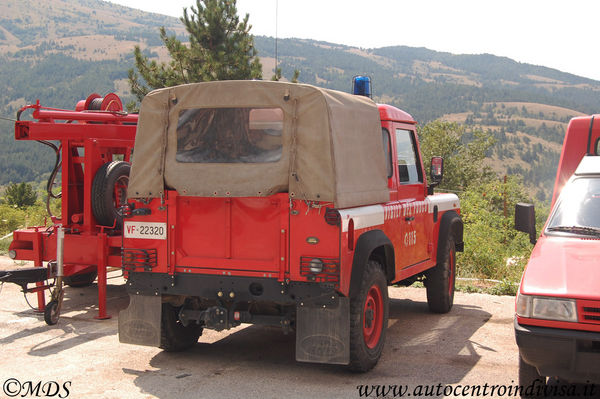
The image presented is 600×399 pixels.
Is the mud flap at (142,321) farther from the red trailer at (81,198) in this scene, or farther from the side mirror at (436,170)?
the side mirror at (436,170)

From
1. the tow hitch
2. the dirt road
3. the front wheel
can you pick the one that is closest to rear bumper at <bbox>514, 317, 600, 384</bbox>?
the front wheel

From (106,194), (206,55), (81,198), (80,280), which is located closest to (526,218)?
(106,194)

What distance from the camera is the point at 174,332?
264 inches

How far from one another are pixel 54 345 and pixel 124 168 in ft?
8.71

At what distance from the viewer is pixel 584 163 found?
641cm

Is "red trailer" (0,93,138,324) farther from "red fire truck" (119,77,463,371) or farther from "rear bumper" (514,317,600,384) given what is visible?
"rear bumper" (514,317,600,384)

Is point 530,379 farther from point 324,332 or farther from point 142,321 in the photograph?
point 142,321

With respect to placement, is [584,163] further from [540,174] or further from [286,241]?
[540,174]

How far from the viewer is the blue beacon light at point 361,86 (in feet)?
25.7

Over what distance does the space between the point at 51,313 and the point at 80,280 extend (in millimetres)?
2836

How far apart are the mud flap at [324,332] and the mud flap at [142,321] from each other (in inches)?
55.0

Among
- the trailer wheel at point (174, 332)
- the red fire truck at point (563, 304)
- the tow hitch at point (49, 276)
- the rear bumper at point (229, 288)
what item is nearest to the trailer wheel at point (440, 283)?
the red fire truck at point (563, 304)

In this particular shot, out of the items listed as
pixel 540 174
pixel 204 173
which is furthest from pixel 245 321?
pixel 540 174

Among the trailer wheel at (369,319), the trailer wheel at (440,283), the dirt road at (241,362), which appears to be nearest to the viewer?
the dirt road at (241,362)
